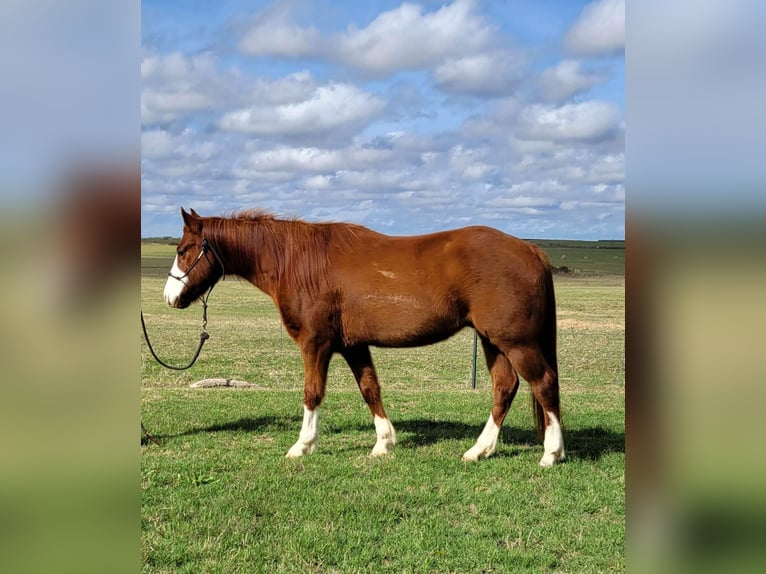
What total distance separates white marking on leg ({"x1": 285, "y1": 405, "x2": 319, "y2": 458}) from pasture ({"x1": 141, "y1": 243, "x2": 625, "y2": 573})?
0.12 meters

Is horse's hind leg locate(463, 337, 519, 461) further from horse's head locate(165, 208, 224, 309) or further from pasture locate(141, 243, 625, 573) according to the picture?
horse's head locate(165, 208, 224, 309)

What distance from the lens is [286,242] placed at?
686cm

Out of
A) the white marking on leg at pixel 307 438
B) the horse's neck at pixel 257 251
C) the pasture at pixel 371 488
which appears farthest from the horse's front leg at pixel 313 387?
the horse's neck at pixel 257 251

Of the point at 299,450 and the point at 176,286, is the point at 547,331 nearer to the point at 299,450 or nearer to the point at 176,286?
the point at 299,450

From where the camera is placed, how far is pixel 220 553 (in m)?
3.92

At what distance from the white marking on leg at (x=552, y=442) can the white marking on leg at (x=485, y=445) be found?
50cm

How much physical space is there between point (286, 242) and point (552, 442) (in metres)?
3.47

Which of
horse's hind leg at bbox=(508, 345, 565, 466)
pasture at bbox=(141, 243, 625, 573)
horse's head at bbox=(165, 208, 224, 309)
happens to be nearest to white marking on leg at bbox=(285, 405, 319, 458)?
pasture at bbox=(141, 243, 625, 573)

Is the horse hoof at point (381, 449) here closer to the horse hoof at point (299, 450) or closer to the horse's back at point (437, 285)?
the horse hoof at point (299, 450)

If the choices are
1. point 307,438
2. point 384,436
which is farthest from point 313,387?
point 384,436
